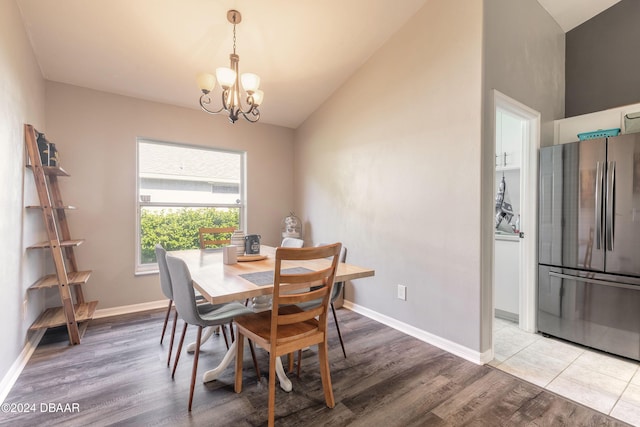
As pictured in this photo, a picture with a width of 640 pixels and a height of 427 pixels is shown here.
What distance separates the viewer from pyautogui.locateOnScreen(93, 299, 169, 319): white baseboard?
3154 millimetres

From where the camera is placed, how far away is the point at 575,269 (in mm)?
2568

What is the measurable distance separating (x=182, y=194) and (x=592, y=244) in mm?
4310

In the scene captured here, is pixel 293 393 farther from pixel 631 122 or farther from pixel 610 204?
pixel 631 122

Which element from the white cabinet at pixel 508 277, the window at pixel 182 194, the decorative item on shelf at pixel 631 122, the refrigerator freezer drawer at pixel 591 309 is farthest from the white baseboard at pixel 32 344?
the decorative item on shelf at pixel 631 122

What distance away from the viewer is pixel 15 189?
211 cm

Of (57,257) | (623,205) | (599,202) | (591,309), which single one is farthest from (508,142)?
(57,257)

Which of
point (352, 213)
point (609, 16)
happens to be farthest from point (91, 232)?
point (609, 16)

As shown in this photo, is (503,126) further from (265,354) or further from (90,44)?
(90,44)

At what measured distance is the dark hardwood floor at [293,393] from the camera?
1654mm

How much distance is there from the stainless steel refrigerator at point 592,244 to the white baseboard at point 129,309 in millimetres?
4112

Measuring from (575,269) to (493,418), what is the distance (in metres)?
1.70

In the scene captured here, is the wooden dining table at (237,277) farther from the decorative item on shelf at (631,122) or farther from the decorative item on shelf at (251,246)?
the decorative item on shelf at (631,122)

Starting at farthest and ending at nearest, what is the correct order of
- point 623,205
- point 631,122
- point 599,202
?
point 631,122
point 599,202
point 623,205

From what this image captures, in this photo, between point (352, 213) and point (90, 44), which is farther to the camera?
point (352, 213)
